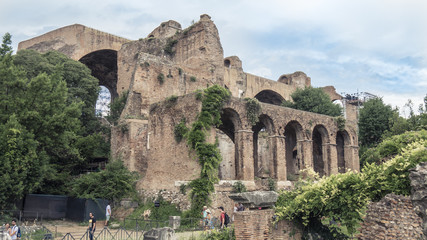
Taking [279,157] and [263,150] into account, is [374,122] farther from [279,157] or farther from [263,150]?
[279,157]

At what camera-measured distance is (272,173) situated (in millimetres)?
22922

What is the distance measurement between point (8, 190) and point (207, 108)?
8.88 meters

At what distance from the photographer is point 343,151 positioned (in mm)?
28578

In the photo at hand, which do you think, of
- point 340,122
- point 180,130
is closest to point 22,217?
point 180,130

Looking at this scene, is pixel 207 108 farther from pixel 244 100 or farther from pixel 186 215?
pixel 186 215

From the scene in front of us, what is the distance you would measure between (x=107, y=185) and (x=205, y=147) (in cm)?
526

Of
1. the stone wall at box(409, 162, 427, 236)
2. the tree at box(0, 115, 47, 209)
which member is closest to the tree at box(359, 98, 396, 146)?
the tree at box(0, 115, 47, 209)

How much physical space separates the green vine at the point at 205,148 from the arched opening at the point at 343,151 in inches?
443

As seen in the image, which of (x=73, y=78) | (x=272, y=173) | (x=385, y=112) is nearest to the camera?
(x=272, y=173)

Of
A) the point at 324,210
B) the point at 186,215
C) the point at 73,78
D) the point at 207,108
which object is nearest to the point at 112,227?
the point at 186,215

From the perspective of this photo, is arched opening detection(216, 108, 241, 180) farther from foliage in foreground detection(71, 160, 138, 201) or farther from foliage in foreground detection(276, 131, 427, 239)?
foliage in foreground detection(276, 131, 427, 239)

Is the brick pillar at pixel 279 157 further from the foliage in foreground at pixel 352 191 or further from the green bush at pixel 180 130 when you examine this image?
the foliage in foreground at pixel 352 191

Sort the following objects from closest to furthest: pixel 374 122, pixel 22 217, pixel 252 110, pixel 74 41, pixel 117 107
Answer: pixel 22 217 < pixel 252 110 < pixel 117 107 < pixel 374 122 < pixel 74 41

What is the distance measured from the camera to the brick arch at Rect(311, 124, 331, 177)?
85.8ft
